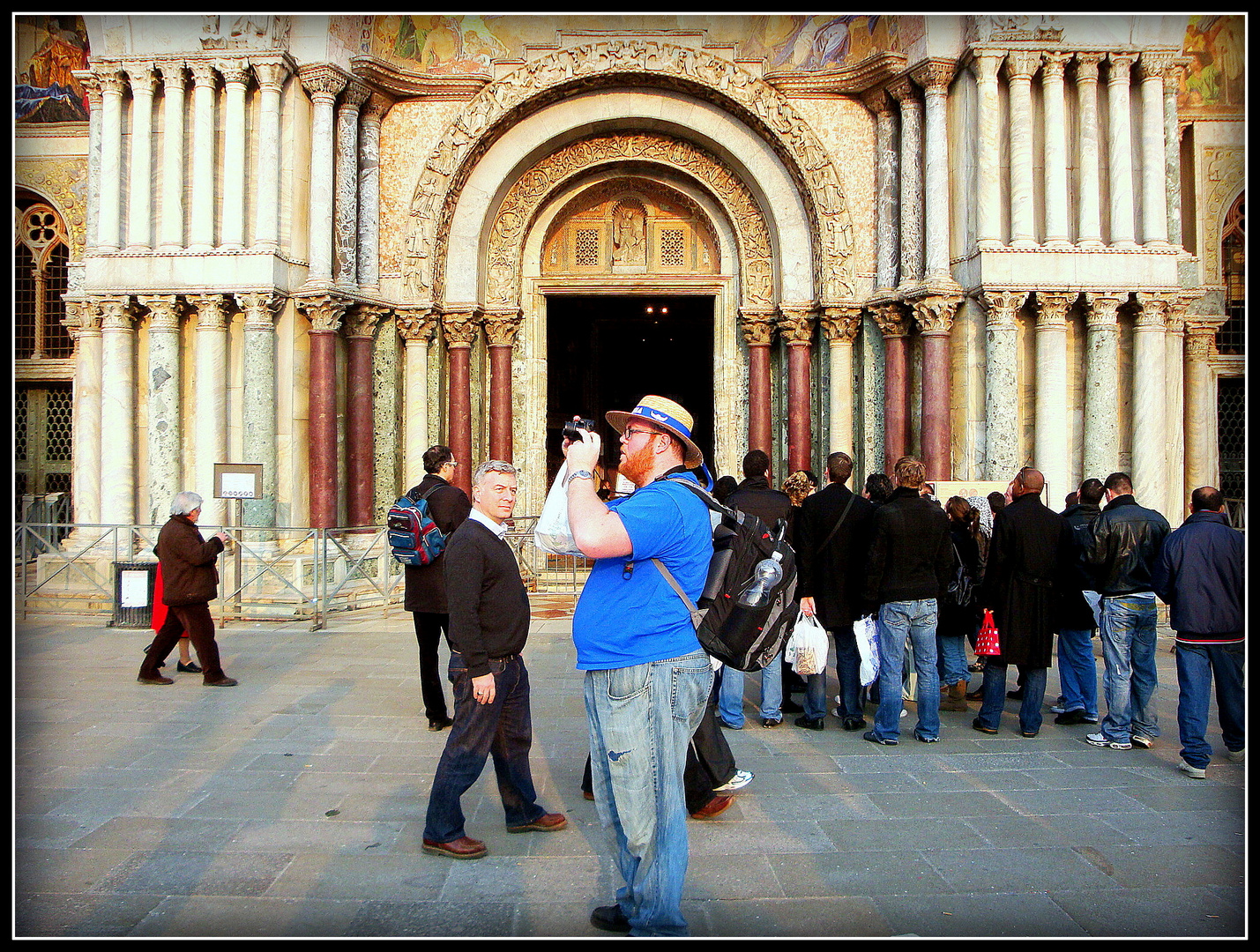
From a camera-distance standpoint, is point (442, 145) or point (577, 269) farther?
point (577, 269)

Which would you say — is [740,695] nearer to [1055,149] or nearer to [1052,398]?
[1052,398]

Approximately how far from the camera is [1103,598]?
263 inches

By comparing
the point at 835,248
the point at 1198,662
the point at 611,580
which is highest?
the point at 835,248

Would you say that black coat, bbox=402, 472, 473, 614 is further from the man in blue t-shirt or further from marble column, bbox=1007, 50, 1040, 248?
marble column, bbox=1007, 50, 1040, 248

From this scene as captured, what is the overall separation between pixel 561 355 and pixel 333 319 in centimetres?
597

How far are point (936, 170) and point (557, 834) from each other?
36.8 ft

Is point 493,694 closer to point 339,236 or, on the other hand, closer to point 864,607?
point 864,607

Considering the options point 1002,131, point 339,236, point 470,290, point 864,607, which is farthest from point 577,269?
point 864,607

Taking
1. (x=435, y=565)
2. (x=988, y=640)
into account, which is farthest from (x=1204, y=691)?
(x=435, y=565)

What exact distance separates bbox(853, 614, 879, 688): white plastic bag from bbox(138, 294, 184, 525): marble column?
390 inches

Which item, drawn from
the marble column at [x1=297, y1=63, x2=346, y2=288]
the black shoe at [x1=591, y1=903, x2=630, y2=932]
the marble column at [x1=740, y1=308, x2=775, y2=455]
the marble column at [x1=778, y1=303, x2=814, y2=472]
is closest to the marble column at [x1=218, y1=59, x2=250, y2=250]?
the marble column at [x1=297, y1=63, x2=346, y2=288]

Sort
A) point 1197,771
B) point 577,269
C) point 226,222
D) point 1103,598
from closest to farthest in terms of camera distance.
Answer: point 1197,771 → point 1103,598 → point 226,222 → point 577,269

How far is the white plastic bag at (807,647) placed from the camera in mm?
6684

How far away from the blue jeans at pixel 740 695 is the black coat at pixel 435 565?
233 cm
